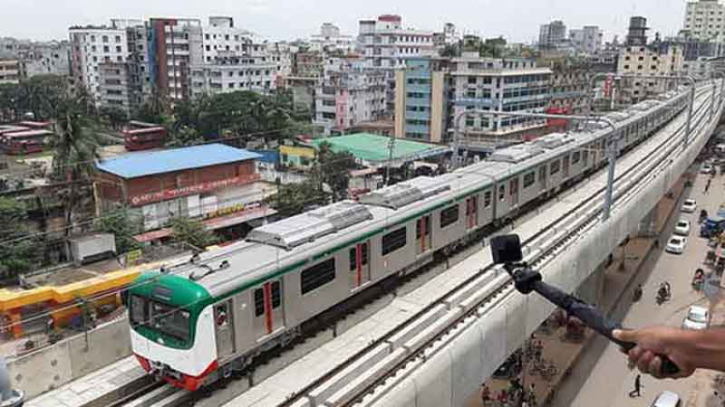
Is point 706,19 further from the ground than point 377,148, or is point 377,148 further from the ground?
point 706,19

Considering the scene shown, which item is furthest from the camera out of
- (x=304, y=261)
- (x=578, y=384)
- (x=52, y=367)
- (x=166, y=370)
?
(x=578, y=384)

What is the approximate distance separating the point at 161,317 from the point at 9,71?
87.6 metres

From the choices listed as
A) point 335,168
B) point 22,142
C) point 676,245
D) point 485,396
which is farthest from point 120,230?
point 22,142

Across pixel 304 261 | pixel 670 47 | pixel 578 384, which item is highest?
pixel 670 47

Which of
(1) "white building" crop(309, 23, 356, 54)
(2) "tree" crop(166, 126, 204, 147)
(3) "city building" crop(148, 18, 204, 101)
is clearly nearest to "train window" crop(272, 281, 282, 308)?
(2) "tree" crop(166, 126, 204, 147)

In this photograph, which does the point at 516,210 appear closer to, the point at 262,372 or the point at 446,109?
the point at 262,372

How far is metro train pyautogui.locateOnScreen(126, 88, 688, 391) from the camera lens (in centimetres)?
Answer: 914

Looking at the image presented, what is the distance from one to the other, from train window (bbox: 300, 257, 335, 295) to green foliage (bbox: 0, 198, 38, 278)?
1597 centimetres

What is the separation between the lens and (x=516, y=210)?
2016cm

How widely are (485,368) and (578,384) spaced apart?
9558mm

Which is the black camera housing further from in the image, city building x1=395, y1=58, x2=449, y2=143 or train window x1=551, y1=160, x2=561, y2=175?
city building x1=395, y1=58, x2=449, y2=143

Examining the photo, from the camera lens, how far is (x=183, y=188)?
32500mm

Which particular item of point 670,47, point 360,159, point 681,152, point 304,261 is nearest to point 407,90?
point 360,159

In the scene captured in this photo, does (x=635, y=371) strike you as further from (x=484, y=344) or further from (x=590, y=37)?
(x=590, y=37)
